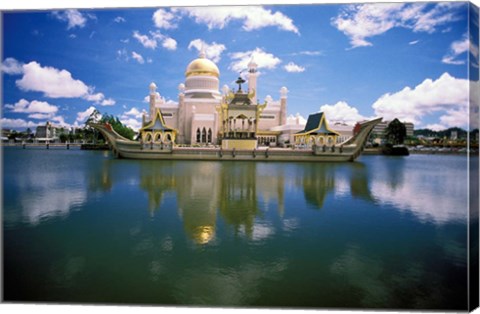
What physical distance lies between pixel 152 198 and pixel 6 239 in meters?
2.15

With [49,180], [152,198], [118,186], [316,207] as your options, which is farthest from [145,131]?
[316,207]

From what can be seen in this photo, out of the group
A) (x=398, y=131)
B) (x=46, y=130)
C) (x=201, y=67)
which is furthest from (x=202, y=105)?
(x=46, y=130)

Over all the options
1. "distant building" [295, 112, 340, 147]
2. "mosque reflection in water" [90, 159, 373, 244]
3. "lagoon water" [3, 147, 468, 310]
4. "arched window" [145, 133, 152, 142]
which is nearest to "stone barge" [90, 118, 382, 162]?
"distant building" [295, 112, 340, 147]

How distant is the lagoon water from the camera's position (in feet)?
7.16

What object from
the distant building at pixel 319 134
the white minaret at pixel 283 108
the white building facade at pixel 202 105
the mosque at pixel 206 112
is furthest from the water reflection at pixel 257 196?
the white minaret at pixel 283 108

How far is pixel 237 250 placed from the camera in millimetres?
2820

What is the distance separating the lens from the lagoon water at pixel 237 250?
218cm

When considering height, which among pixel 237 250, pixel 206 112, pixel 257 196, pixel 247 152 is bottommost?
pixel 237 250

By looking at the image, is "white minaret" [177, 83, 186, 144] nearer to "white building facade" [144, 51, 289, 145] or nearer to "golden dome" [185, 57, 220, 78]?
"white building facade" [144, 51, 289, 145]

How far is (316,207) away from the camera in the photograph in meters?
4.59

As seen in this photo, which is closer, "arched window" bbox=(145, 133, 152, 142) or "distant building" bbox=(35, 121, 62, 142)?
"distant building" bbox=(35, 121, 62, 142)

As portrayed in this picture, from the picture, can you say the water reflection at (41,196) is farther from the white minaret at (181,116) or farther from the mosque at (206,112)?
the white minaret at (181,116)

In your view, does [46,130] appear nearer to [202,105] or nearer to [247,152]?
[247,152]

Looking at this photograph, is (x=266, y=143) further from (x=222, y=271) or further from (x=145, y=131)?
(x=222, y=271)
